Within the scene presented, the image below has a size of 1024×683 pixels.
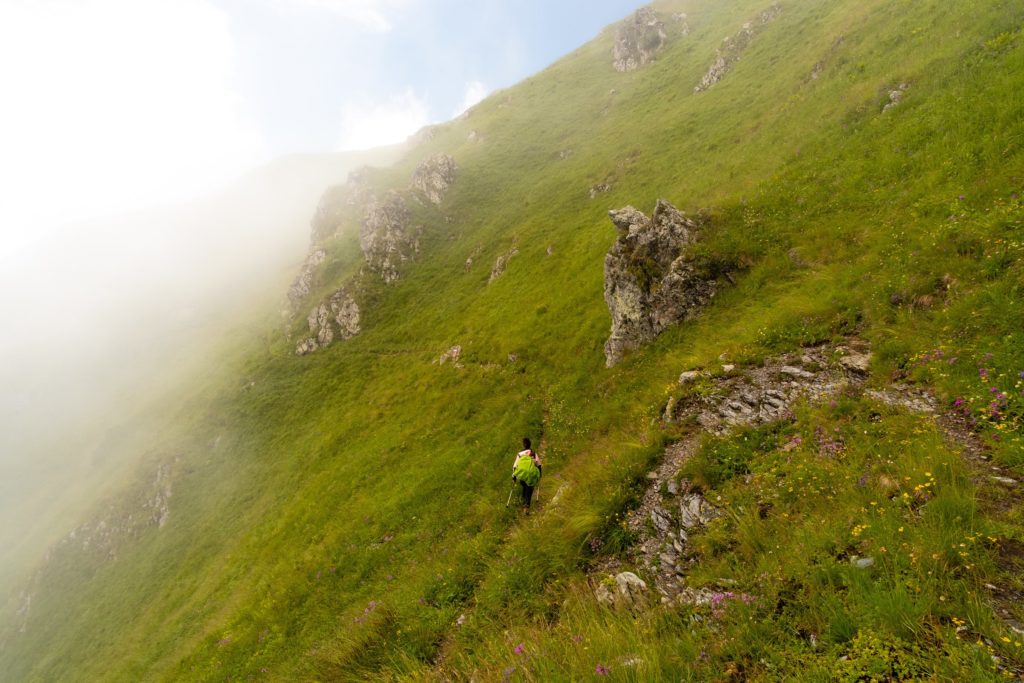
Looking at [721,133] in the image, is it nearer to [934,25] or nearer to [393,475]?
[934,25]

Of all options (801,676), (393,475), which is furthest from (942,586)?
(393,475)

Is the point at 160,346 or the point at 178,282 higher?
the point at 178,282

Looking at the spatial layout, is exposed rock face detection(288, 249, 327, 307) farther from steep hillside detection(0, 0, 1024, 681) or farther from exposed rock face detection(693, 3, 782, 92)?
exposed rock face detection(693, 3, 782, 92)

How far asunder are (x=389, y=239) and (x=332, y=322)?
1640 cm

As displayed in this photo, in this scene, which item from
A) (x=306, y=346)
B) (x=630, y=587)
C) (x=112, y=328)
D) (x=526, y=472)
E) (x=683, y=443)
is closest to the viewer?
(x=630, y=587)

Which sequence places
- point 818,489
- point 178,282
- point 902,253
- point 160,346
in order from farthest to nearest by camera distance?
point 178,282 < point 160,346 < point 902,253 < point 818,489

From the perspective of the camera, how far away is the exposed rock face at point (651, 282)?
65.5ft

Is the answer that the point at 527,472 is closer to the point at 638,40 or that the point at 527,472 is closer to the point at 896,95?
the point at 896,95

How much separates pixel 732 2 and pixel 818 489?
107014 mm

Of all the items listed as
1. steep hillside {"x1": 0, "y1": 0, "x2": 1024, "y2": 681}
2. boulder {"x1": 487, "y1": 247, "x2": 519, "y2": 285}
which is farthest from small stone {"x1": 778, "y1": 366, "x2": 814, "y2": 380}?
boulder {"x1": 487, "y1": 247, "x2": 519, "y2": 285}

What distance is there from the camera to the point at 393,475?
2655cm

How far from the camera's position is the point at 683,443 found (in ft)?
36.2

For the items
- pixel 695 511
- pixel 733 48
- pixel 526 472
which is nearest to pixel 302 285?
pixel 526 472

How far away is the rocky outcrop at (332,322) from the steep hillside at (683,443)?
3277 mm
